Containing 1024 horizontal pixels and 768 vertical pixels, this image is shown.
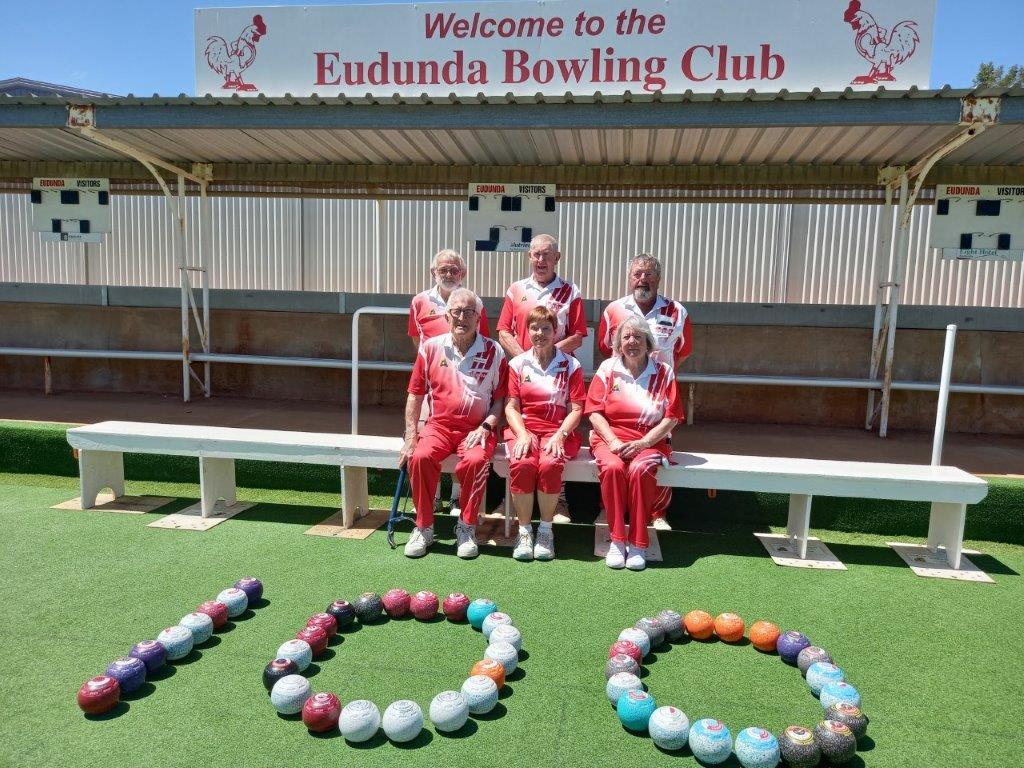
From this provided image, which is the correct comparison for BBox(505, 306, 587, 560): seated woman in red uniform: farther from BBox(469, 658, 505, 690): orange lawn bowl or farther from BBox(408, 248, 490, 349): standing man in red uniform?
BBox(469, 658, 505, 690): orange lawn bowl

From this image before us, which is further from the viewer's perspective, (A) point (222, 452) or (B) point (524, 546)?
(A) point (222, 452)

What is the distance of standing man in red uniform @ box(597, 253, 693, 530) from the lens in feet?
13.9

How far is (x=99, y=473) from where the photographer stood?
4770 millimetres

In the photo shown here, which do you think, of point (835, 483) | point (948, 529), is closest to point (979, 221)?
point (948, 529)

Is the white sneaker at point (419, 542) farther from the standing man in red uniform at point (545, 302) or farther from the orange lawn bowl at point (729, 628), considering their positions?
the orange lawn bowl at point (729, 628)

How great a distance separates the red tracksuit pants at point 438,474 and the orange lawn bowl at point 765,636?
1.61m

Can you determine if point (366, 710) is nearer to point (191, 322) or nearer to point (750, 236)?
point (191, 322)

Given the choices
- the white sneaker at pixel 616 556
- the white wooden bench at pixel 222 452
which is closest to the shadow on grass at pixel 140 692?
the white wooden bench at pixel 222 452

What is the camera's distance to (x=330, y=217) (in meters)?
10.5

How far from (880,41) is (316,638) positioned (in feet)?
21.5

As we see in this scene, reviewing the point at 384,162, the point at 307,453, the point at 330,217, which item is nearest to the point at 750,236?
the point at 384,162

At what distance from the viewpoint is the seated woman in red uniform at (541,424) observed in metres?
3.93

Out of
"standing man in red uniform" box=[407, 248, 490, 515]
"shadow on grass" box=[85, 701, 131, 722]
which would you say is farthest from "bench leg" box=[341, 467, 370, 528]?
"shadow on grass" box=[85, 701, 131, 722]

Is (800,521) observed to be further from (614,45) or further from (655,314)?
(614,45)
